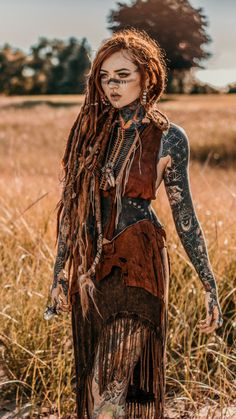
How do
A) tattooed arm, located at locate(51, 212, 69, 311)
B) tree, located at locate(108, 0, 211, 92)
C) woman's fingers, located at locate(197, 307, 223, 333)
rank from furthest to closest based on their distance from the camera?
tree, located at locate(108, 0, 211, 92) → tattooed arm, located at locate(51, 212, 69, 311) → woman's fingers, located at locate(197, 307, 223, 333)

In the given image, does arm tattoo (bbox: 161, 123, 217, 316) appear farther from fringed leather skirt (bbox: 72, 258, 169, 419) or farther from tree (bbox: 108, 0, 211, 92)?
tree (bbox: 108, 0, 211, 92)

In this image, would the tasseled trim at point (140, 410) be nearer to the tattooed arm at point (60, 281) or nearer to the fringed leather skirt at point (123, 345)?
the fringed leather skirt at point (123, 345)

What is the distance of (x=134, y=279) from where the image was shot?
2600 mm

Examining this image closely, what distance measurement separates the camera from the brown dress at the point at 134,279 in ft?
8.57

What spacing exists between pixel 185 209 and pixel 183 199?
0.12 ft

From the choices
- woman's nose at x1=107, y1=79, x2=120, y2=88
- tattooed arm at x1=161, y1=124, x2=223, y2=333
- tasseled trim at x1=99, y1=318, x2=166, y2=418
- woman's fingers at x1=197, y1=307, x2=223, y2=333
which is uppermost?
woman's nose at x1=107, y1=79, x2=120, y2=88

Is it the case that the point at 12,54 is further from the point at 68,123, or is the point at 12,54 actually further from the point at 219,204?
the point at 219,204

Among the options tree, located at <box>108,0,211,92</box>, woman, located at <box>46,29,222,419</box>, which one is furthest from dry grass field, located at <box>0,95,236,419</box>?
tree, located at <box>108,0,211,92</box>

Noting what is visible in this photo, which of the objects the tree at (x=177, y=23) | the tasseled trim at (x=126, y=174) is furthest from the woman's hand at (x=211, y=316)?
the tree at (x=177, y=23)

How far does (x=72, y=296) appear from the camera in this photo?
2791 mm

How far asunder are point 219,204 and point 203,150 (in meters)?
15.4

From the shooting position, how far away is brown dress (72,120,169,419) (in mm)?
2613

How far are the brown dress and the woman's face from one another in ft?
0.43

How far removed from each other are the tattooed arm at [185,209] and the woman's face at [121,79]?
0.19 meters
